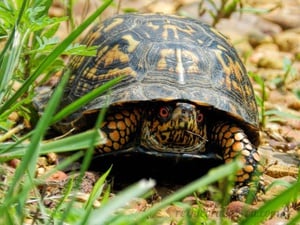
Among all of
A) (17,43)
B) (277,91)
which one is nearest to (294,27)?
(277,91)

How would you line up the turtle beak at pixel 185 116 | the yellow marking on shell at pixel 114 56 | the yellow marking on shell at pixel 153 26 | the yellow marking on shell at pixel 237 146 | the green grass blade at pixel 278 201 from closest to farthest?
the green grass blade at pixel 278 201
the turtle beak at pixel 185 116
the yellow marking on shell at pixel 237 146
the yellow marking on shell at pixel 114 56
the yellow marking on shell at pixel 153 26

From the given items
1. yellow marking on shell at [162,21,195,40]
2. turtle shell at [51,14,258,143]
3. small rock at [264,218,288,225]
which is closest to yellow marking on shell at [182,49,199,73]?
turtle shell at [51,14,258,143]

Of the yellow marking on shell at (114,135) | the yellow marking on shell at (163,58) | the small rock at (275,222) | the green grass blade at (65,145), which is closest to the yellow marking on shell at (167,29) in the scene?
the yellow marking on shell at (163,58)

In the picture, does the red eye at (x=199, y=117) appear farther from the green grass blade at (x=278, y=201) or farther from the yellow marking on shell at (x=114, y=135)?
the green grass blade at (x=278, y=201)

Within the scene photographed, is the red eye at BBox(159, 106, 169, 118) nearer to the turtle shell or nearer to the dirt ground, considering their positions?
the turtle shell

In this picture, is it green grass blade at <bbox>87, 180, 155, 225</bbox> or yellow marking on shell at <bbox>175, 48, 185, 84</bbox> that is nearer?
green grass blade at <bbox>87, 180, 155, 225</bbox>

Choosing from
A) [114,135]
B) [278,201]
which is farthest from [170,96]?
[278,201]

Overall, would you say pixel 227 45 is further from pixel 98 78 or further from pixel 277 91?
pixel 277 91
